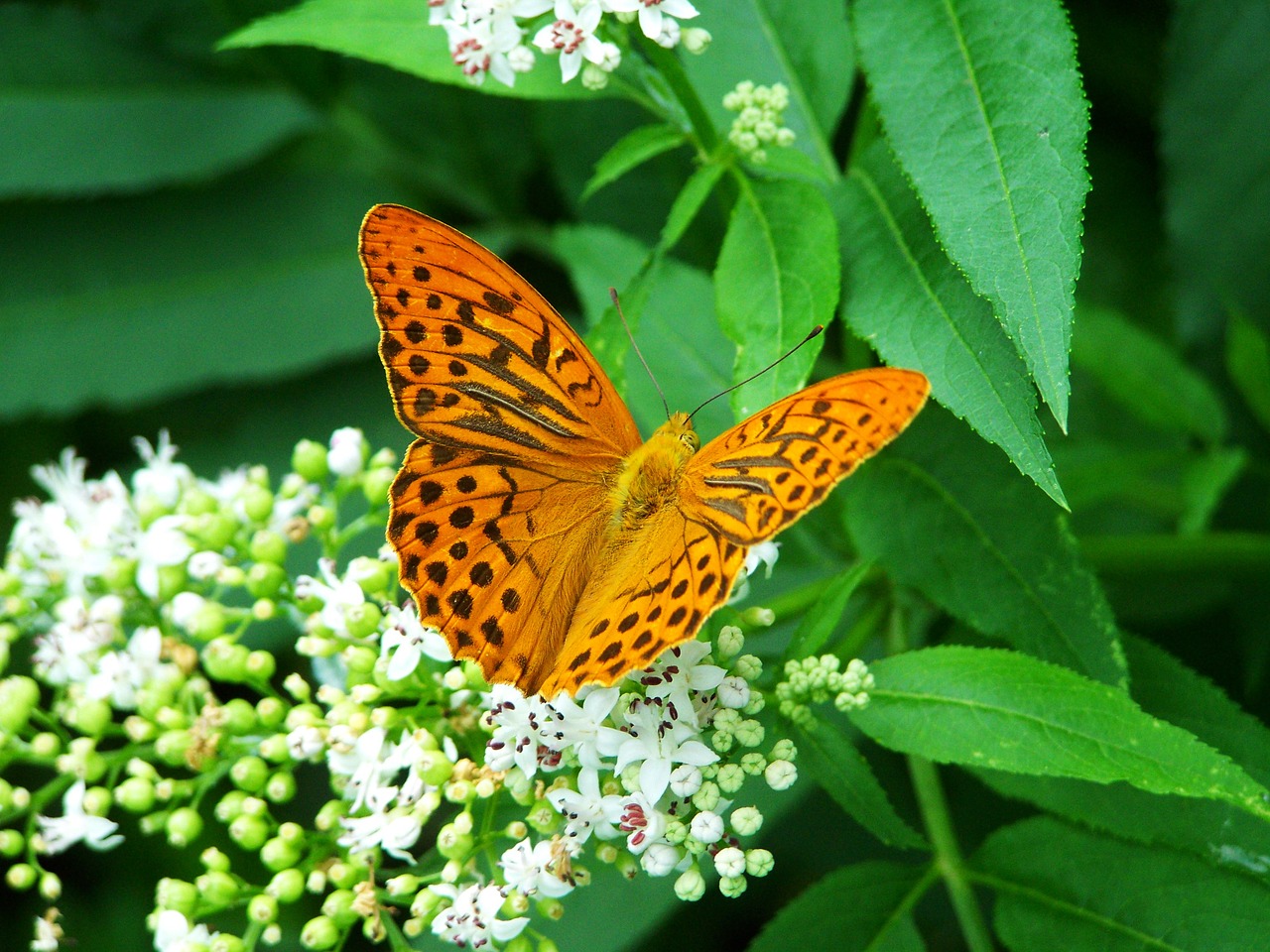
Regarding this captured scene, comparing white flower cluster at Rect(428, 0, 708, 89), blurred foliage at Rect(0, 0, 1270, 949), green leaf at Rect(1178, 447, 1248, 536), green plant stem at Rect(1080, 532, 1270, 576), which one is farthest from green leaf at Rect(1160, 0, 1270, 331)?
white flower cluster at Rect(428, 0, 708, 89)

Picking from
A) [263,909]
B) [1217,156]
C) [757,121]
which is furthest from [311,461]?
[1217,156]

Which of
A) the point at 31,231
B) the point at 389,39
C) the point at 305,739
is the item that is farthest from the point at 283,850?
the point at 31,231

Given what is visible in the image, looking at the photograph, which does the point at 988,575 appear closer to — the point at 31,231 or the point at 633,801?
the point at 633,801

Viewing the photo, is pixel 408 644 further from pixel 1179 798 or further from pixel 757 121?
pixel 1179 798

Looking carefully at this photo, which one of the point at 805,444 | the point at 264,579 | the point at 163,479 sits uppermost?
the point at 163,479

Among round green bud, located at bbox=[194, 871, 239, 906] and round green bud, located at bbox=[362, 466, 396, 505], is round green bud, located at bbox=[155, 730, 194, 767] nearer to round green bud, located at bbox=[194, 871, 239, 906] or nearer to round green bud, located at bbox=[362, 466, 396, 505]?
round green bud, located at bbox=[194, 871, 239, 906]

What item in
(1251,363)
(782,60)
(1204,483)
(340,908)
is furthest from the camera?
(1251,363)

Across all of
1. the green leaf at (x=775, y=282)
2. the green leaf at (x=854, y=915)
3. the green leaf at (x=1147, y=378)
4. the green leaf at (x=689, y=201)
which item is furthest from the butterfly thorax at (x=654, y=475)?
the green leaf at (x=1147, y=378)
